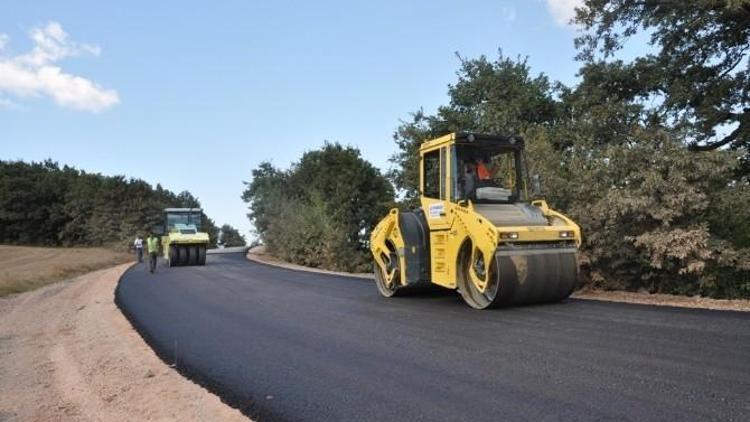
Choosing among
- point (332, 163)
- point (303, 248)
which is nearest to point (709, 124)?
point (303, 248)

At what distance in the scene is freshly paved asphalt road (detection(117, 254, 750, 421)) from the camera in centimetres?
458

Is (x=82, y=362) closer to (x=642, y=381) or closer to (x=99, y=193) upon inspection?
→ (x=642, y=381)

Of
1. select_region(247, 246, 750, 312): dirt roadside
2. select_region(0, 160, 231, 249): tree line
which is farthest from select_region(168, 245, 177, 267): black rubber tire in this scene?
select_region(0, 160, 231, 249): tree line

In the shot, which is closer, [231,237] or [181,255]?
[181,255]

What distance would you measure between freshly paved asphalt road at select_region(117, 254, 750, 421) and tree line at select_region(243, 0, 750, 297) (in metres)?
1.97

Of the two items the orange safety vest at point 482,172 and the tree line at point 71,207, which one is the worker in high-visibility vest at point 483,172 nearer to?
the orange safety vest at point 482,172

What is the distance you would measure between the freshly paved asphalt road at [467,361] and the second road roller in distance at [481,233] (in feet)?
1.31

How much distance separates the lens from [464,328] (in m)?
7.87

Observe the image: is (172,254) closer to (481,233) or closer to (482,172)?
(482,172)

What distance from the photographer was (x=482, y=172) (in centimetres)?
1035

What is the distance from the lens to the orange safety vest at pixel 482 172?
10297 millimetres

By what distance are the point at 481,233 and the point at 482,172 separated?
1598 millimetres

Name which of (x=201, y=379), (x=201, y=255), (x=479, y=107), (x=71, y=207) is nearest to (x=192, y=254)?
(x=201, y=255)

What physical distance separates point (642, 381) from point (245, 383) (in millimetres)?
3388
